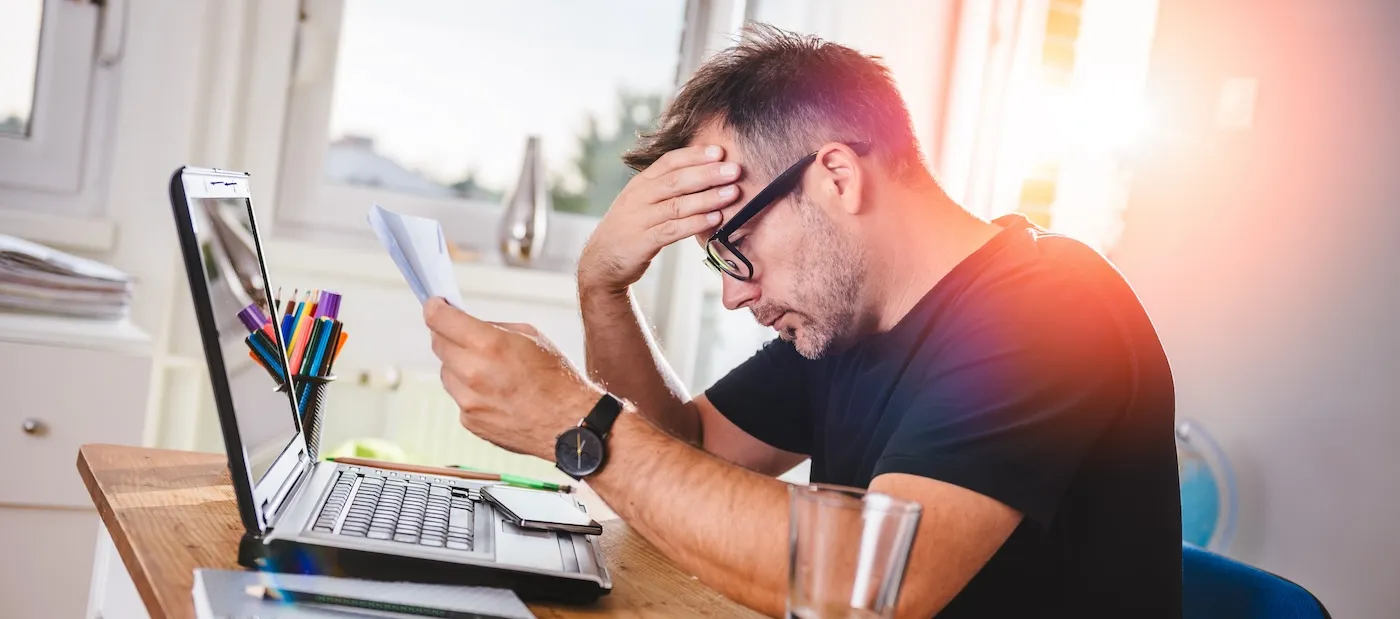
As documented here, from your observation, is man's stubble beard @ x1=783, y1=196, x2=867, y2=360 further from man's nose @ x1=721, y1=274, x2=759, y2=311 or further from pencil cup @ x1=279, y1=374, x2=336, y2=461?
pencil cup @ x1=279, y1=374, x2=336, y2=461

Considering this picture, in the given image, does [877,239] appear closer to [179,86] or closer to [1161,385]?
[1161,385]

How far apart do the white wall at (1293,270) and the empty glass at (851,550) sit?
2.11 meters

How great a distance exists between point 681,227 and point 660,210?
43 mm

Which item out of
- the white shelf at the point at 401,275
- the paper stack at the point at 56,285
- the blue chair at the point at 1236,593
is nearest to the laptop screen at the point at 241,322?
the blue chair at the point at 1236,593

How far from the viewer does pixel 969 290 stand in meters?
1.21

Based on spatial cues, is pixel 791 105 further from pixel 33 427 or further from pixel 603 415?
pixel 33 427

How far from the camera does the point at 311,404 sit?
1.26 m

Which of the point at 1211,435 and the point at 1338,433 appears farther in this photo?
the point at 1211,435

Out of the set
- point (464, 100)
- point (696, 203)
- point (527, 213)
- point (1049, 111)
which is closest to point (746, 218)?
point (696, 203)

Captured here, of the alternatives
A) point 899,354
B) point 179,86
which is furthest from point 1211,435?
point 179,86

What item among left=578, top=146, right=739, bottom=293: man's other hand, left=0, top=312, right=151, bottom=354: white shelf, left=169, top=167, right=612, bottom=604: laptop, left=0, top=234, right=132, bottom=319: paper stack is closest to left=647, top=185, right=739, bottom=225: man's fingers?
left=578, top=146, right=739, bottom=293: man's other hand

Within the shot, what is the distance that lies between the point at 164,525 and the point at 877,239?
2.51 ft

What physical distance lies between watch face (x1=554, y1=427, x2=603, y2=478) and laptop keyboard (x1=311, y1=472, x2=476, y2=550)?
4.0 inches

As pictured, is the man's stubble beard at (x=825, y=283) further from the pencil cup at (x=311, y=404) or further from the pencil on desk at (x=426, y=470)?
the pencil cup at (x=311, y=404)
